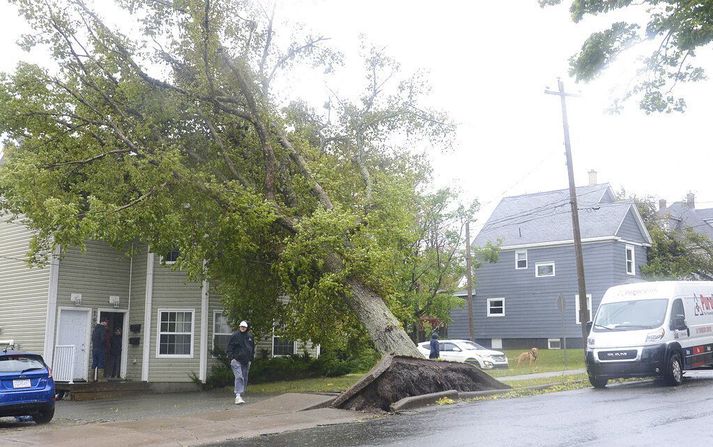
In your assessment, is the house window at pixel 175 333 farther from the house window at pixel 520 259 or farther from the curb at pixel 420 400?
the house window at pixel 520 259

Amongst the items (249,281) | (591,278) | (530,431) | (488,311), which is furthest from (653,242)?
(530,431)

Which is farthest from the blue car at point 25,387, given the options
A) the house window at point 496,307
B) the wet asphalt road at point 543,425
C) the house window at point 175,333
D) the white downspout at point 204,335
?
the house window at point 496,307

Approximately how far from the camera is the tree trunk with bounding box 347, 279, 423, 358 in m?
16.8

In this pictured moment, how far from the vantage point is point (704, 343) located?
17812mm

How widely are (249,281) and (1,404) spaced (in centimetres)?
792

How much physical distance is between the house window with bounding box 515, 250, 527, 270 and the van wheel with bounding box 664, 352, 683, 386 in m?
25.0

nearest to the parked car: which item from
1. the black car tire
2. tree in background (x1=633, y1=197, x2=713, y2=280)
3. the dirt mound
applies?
the dirt mound

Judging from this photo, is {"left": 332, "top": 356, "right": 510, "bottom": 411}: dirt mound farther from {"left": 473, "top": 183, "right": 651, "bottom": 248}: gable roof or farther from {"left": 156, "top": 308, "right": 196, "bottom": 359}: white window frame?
{"left": 473, "top": 183, "right": 651, "bottom": 248}: gable roof

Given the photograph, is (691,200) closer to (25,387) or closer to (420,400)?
(420,400)

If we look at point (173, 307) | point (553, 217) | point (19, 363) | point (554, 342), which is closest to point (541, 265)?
point (553, 217)

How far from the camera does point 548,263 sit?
4028cm

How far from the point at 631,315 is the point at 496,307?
84.4ft

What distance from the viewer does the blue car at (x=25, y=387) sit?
13.3 metres

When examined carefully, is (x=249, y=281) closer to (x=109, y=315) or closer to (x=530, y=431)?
(x=109, y=315)
